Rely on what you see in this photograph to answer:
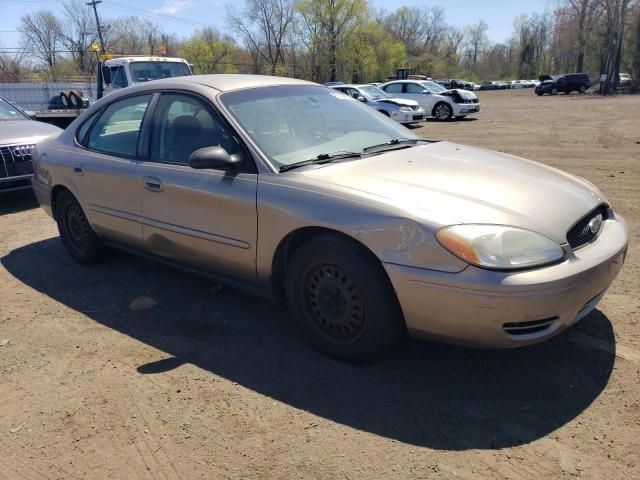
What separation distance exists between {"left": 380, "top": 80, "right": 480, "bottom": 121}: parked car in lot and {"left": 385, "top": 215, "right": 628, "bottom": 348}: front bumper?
18761mm

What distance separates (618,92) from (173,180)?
154 feet

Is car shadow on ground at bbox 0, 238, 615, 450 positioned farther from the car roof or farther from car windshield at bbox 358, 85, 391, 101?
car windshield at bbox 358, 85, 391, 101

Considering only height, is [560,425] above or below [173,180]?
below

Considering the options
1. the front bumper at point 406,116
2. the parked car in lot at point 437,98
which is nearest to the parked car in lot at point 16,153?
the front bumper at point 406,116

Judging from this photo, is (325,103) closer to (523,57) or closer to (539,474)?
(539,474)

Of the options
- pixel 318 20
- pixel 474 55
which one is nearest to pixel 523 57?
pixel 474 55

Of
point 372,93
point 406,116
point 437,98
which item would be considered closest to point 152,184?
point 406,116

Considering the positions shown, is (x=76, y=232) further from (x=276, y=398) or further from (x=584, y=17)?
(x=584, y=17)

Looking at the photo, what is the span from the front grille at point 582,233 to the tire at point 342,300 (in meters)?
0.96

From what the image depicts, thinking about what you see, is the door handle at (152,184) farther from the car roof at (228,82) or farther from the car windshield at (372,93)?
the car windshield at (372,93)

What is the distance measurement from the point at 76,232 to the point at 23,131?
3415 millimetres

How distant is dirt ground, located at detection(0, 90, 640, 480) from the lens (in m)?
2.35

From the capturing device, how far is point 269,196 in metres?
3.11

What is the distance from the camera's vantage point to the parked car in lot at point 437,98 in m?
20.5
